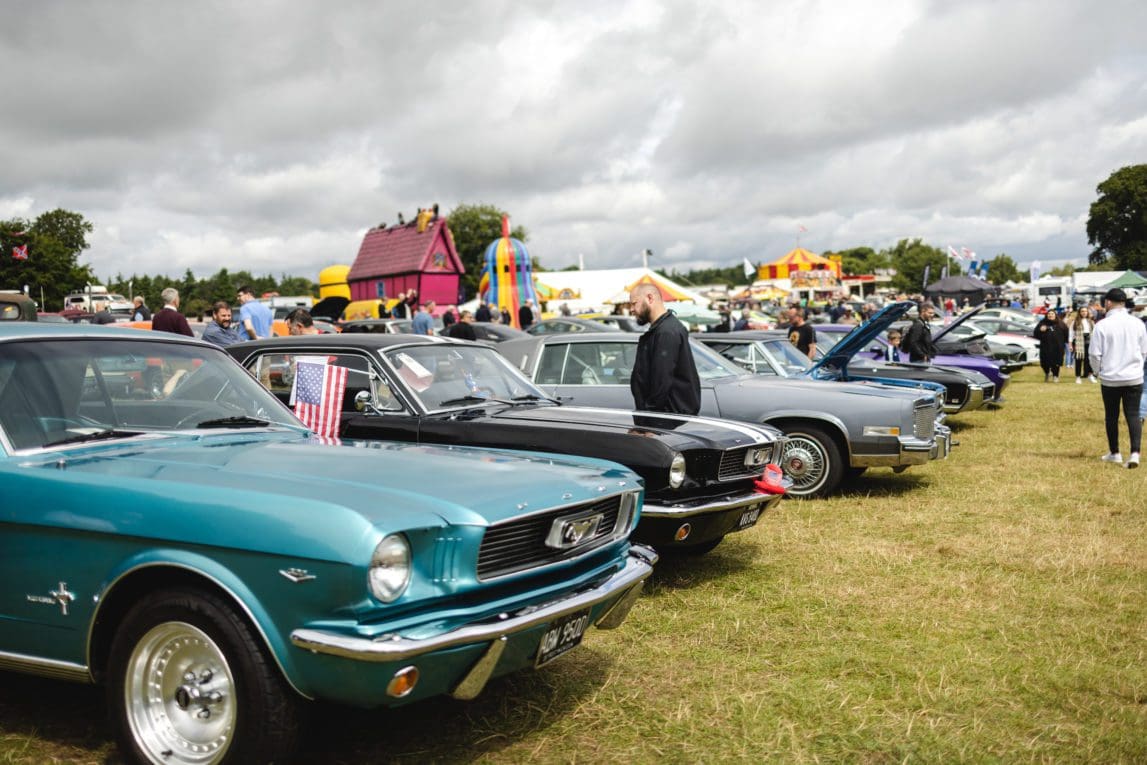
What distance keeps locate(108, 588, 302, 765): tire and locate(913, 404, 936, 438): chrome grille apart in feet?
22.6

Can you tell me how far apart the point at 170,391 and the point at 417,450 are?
115cm

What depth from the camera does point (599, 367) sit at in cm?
857

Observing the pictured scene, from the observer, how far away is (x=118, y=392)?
4.13 meters

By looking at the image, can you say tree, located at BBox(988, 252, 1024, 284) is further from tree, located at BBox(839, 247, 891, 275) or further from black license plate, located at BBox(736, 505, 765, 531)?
black license plate, located at BBox(736, 505, 765, 531)

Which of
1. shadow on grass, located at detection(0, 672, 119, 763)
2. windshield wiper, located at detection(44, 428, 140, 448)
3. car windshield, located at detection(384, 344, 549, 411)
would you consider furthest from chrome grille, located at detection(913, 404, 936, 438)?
shadow on grass, located at detection(0, 672, 119, 763)

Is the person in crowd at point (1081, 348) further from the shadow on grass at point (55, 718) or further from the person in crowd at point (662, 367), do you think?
the shadow on grass at point (55, 718)

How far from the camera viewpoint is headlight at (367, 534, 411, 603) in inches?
116

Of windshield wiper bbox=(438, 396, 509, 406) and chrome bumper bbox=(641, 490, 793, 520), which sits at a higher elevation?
windshield wiper bbox=(438, 396, 509, 406)

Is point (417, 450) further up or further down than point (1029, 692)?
further up

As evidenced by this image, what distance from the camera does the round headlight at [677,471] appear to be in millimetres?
5430

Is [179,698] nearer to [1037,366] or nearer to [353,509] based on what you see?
[353,509]

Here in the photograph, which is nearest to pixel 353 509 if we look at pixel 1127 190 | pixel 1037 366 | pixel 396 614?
pixel 396 614

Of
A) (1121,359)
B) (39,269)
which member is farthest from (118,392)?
(39,269)

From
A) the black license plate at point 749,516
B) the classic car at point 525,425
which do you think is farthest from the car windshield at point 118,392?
the black license plate at point 749,516
